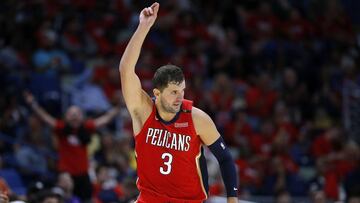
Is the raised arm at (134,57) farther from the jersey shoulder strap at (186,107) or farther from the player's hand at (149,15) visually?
the jersey shoulder strap at (186,107)

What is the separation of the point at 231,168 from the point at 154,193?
602 mm

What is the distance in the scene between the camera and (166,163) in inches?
247

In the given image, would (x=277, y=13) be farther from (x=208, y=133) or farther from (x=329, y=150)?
(x=208, y=133)

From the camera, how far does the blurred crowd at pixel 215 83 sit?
1348 cm

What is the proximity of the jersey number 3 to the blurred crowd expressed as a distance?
484cm

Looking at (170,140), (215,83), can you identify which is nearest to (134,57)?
(170,140)

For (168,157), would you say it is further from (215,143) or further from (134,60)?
(134,60)

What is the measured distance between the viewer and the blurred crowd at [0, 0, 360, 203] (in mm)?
13484

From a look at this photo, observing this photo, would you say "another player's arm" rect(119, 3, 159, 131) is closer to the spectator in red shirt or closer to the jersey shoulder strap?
the jersey shoulder strap

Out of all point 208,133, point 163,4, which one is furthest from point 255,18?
point 208,133

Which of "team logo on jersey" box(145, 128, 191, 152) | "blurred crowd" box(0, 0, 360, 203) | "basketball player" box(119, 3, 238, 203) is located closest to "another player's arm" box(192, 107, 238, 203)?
"basketball player" box(119, 3, 238, 203)

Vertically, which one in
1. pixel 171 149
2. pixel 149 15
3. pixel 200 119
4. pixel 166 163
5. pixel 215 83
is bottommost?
pixel 166 163

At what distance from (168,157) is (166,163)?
5cm

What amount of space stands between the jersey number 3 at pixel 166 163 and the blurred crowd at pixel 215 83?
484cm
